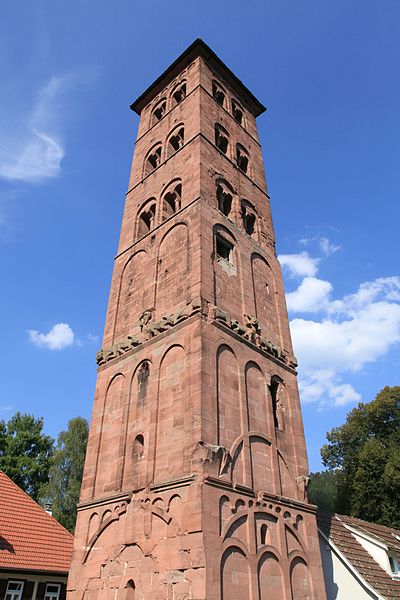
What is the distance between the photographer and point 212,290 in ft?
47.0

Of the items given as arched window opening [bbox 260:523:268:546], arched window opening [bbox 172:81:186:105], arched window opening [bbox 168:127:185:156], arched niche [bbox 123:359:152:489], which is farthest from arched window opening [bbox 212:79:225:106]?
arched window opening [bbox 260:523:268:546]

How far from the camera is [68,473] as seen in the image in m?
34.6

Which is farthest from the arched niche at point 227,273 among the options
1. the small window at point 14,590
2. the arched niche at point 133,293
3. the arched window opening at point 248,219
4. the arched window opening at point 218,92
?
the arched window opening at point 218,92

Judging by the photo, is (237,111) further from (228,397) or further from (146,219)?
(228,397)

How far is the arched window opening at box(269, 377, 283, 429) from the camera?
14.5 meters

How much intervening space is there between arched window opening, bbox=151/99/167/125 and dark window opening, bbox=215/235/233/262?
1190 cm

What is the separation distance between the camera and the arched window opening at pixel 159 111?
25.3 metres

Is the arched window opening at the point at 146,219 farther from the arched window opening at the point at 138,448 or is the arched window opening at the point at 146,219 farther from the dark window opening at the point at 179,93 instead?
the arched window opening at the point at 138,448

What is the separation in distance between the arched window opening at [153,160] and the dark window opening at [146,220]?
342 centimetres

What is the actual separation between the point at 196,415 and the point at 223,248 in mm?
7407

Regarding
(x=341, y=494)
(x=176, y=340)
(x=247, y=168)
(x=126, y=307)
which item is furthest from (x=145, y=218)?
(x=341, y=494)

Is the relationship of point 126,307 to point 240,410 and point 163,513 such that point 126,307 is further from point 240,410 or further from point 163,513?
point 163,513

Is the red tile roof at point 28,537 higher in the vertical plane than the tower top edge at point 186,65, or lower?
lower

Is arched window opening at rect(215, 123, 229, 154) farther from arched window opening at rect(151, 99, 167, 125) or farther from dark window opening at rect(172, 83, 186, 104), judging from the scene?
arched window opening at rect(151, 99, 167, 125)
